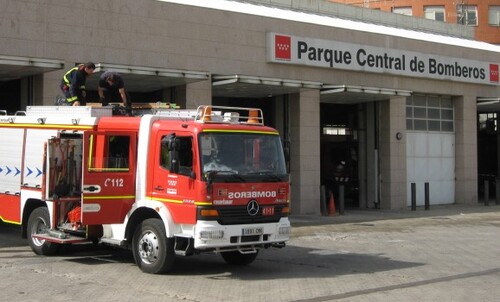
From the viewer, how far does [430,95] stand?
27828 mm

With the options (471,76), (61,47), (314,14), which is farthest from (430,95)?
(61,47)

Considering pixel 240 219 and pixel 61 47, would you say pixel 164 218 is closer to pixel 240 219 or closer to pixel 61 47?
pixel 240 219

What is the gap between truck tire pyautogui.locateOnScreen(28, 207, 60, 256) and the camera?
12133 mm

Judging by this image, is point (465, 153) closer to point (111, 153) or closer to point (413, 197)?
point (413, 197)

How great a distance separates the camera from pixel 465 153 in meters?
28.5

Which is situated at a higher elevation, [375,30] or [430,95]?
[375,30]

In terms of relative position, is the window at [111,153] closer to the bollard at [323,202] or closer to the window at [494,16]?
the bollard at [323,202]

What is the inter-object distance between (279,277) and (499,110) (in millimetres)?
26621

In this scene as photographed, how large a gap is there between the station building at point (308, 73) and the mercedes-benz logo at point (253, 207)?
175 centimetres

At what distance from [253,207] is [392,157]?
629 inches

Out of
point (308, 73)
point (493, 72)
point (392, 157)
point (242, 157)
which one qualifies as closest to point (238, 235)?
point (242, 157)

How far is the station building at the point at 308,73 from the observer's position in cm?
1745

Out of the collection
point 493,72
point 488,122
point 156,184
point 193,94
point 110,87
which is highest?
point 493,72

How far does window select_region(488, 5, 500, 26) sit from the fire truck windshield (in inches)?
1830
